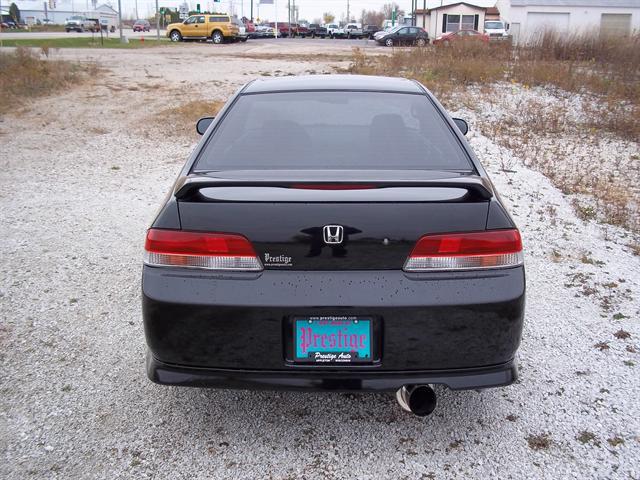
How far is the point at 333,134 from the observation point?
340 centimetres

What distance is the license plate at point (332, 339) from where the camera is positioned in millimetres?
2453

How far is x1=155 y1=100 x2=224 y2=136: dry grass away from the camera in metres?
11.0

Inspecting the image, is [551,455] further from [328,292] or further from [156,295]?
[156,295]

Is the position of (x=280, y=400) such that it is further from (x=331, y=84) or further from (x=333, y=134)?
(x=331, y=84)

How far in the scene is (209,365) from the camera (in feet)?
8.40

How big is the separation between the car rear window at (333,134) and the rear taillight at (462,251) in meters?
0.56

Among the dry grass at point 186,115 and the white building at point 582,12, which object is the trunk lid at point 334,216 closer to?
the dry grass at point 186,115

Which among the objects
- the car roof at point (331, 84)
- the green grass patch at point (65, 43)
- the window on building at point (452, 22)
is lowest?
the car roof at point (331, 84)

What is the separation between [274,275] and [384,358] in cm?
57

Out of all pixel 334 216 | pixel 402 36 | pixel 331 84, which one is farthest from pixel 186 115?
pixel 402 36

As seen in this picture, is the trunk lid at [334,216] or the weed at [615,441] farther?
the weed at [615,441]

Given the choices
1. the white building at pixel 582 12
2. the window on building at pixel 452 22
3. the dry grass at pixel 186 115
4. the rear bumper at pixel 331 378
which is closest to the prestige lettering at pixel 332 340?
the rear bumper at pixel 331 378

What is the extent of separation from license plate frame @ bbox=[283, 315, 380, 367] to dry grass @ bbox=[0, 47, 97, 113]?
11.6m

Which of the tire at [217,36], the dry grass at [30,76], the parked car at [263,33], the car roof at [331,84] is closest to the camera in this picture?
the car roof at [331,84]
